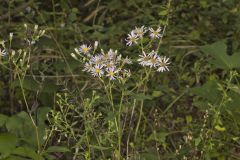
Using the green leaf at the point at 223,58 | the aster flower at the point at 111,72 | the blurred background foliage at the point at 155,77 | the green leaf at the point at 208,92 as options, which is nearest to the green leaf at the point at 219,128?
the blurred background foliage at the point at 155,77

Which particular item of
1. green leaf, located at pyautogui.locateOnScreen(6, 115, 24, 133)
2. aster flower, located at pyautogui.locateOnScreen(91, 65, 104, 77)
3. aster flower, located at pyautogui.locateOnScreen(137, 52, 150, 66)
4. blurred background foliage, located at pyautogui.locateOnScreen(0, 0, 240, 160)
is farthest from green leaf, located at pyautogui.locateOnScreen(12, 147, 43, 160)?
aster flower, located at pyautogui.locateOnScreen(137, 52, 150, 66)

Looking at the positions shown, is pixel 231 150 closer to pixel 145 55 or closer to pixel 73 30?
pixel 145 55

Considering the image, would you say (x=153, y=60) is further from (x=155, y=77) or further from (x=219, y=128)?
(x=155, y=77)

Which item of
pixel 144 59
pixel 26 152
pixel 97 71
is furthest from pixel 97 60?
pixel 26 152

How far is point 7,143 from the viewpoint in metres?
2.29

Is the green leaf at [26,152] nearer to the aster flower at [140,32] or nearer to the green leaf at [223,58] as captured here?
the aster flower at [140,32]

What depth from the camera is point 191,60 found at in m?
3.68

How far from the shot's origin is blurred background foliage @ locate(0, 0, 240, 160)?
2502 millimetres

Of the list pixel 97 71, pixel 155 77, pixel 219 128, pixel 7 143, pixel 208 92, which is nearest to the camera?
pixel 97 71

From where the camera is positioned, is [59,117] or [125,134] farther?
[125,134]

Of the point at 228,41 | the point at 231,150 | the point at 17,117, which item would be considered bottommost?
the point at 231,150

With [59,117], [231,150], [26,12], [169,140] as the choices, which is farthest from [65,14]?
[59,117]

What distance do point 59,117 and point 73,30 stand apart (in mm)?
1341

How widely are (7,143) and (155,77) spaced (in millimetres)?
1317
